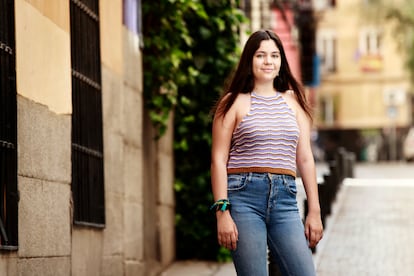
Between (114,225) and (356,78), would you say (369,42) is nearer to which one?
(356,78)

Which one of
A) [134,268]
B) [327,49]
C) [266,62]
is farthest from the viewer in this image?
[327,49]

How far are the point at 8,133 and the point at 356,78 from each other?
51633 mm

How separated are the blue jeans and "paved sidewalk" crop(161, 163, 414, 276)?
522 cm

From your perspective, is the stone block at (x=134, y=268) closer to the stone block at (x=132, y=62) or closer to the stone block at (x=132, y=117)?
the stone block at (x=132, y=117)

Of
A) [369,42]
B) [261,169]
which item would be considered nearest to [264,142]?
[261,169]

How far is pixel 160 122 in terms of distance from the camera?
10.8 meters

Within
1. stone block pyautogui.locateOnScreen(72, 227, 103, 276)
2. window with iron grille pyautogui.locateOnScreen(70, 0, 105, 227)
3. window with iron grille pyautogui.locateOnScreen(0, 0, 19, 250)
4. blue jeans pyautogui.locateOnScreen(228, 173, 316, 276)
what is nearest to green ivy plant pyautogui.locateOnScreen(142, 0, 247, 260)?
window with iron grille pyautogui.locateOnScreen(70, 0, 105, 227)

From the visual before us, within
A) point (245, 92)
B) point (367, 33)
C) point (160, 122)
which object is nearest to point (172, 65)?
point (160, 122)

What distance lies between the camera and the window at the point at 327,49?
5788 centimetres

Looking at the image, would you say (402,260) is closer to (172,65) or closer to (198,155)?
(198,155)

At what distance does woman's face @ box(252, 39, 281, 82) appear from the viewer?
5922mm

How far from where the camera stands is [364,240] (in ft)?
45.1

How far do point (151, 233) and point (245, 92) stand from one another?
541 centimetres

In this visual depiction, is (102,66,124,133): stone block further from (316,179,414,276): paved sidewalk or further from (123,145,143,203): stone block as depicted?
(316,179,414,276): paved sidewalk
